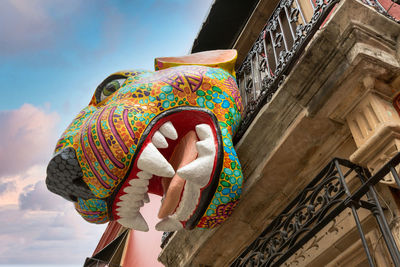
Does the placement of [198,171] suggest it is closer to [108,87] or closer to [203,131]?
[203,131]

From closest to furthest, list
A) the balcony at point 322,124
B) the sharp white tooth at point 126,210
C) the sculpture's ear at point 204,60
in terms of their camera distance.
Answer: the balcony at point 322,124 < the sharp white tooth at point 126,210 < the sculpture's ear at point 204,60

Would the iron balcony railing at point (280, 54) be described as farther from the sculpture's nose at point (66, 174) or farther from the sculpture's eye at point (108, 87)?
the sculpture's nose at point (66, 174)

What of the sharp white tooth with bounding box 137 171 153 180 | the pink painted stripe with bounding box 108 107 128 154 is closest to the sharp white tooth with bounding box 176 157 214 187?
the sharp white tooth with bounding box 137 171 153 180

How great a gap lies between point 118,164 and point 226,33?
4.53m

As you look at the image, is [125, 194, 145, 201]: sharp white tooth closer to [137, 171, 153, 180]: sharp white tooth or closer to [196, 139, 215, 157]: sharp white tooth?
[137, 171, 153, 180]: sharp white tooth

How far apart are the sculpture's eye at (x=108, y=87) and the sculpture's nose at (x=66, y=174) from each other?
2.55ft

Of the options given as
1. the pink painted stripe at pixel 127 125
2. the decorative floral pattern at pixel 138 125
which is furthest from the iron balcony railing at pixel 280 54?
the pink painted stripe at pixel 127 125

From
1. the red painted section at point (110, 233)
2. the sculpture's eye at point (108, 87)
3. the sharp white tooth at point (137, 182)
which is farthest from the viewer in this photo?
the red painted section at point (110, 233)

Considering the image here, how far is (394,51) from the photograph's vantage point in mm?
2490

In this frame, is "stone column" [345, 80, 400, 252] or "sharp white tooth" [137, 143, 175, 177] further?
"sharp white tooth" [137, 143, 175, 177]

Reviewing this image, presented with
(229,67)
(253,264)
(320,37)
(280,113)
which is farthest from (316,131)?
(229,67)

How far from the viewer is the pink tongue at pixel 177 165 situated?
2.82 meters

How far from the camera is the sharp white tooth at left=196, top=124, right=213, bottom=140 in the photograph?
9.55 feet

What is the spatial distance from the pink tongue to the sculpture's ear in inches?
34.8
